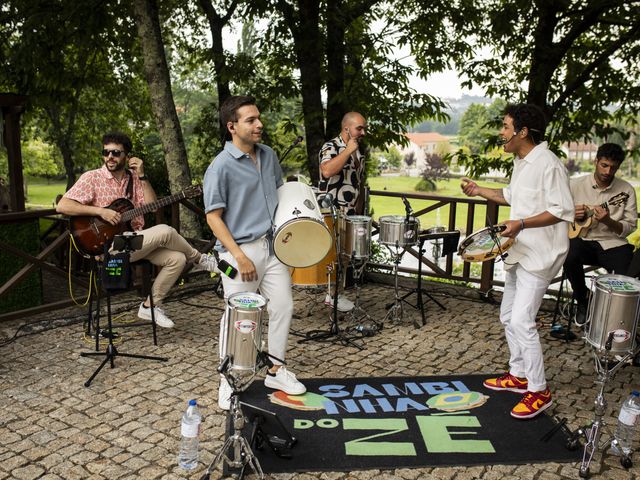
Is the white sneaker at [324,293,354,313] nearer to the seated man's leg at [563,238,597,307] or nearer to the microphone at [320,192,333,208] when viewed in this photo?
the microphone at [320,192,333,208]

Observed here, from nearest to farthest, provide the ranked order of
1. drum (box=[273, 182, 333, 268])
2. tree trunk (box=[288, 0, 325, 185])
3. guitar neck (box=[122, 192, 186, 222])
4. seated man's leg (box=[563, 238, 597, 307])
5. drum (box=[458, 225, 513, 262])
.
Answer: drum (box=[273, 182, 333, 268])
drum (box=[458, 225, 513, 262])
guitar neck (box=[122, 192, 186, 222])
seated man's leg (box=[563, 238, 597, 307])
tree trunk (box=[288, 0, 325, 185])

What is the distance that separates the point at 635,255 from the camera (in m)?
5.81

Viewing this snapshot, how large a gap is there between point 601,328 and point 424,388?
5.32 feet

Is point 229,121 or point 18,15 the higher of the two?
point 18,15

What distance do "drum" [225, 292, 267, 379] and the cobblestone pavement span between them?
75cm

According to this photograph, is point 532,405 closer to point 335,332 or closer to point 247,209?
point 335,332

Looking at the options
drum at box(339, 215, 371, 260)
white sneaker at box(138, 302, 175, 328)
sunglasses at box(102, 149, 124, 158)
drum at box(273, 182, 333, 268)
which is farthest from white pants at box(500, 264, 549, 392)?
sunglasses at box(102, 149, 124, 158)

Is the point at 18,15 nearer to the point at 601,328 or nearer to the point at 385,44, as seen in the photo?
the point at 385,44

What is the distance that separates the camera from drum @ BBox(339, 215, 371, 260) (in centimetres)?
610

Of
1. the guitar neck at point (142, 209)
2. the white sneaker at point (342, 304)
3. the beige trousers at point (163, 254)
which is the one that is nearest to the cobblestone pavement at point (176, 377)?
the white sneaker at point (342, 304)

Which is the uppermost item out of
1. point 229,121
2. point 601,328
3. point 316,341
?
point 229,121

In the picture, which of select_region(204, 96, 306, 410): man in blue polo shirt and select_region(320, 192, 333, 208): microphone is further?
select_region(320, 192, 333, 208): microphone

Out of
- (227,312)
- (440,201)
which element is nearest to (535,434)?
(227,312)

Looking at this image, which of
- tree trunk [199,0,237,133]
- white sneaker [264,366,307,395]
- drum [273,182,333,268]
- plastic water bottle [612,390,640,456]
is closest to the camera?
plastic water bottle [612,390,640,456]
